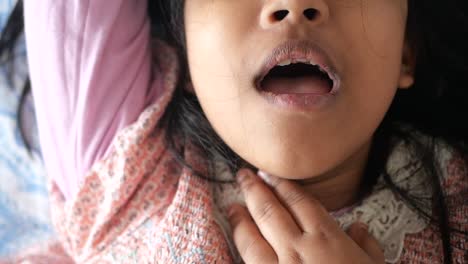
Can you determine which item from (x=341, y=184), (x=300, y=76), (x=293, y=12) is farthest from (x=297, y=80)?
(x=341, y=184)

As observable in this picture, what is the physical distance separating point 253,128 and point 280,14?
150 millimetres

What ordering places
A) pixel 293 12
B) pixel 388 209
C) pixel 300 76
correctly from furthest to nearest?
pixel 388 209
pixel 300 76
pixel 293 12

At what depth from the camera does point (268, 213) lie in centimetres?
77

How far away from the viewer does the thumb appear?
0.77 meters

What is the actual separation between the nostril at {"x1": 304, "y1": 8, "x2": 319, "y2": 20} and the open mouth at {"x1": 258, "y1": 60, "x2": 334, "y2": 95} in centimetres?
7

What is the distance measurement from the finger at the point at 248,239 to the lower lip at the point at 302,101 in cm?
21

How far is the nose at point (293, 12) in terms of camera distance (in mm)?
654

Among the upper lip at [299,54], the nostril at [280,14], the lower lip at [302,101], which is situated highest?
the nostril at [280,14]

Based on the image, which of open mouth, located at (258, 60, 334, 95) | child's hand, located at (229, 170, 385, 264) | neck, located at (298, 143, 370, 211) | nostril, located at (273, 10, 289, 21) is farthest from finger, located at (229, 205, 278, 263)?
nostril, located at (273, 10, 289, 21)

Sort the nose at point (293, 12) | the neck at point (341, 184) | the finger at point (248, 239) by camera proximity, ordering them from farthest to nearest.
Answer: the neck at point (341, 184), the finger at point (248, 239), the nose at point (293, 12)

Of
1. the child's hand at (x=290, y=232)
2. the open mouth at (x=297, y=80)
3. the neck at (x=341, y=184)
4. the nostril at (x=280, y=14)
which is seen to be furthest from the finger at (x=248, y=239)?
the nostril at (x=280, y=14)

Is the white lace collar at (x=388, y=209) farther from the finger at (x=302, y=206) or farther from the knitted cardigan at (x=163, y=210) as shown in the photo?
the finger at (x=302, y=206)

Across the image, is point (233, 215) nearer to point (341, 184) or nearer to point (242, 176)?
point (242, 176)

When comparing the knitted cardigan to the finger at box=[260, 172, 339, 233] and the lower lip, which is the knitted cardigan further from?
the lower lip
